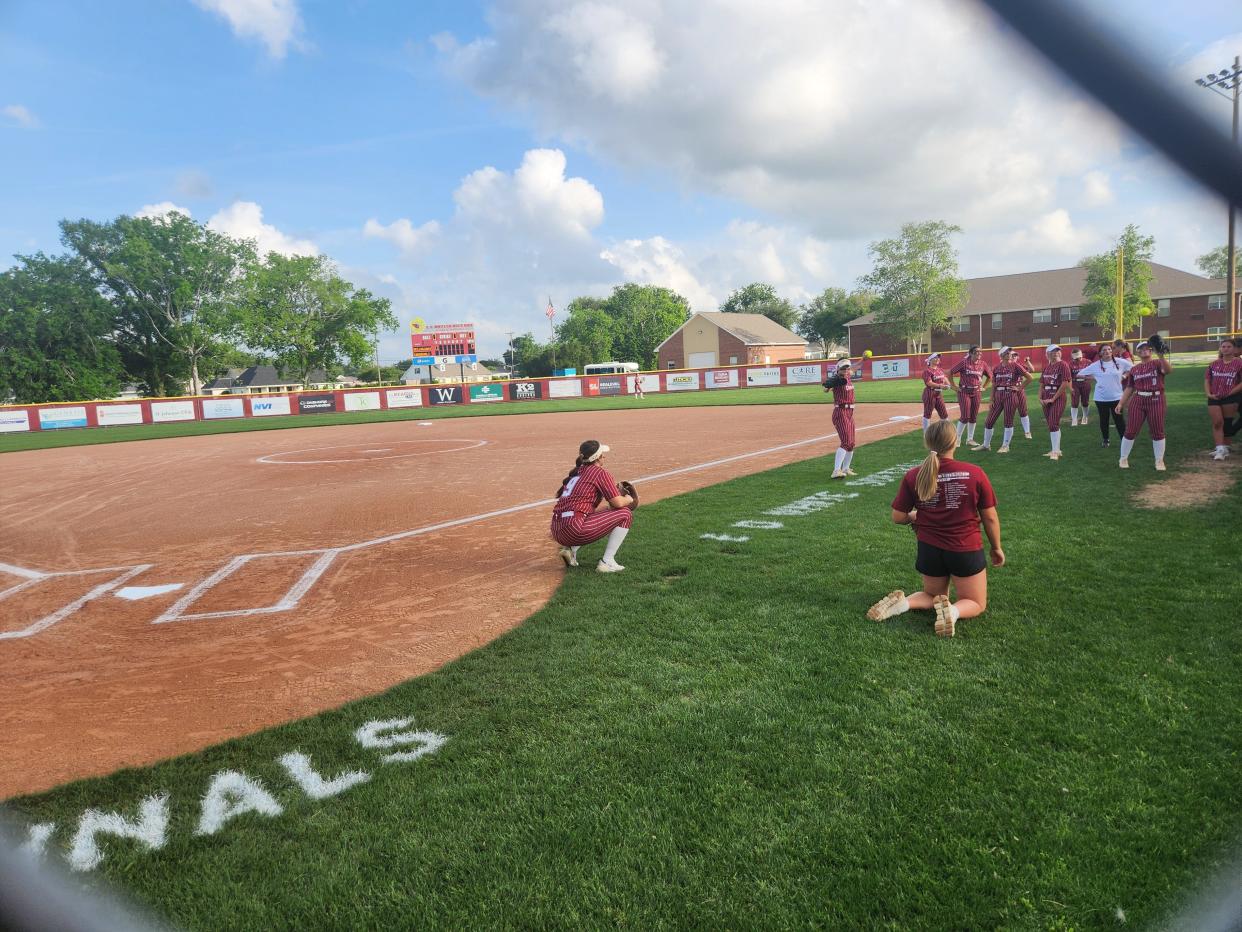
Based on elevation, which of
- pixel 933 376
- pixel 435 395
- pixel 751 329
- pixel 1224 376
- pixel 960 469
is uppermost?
pixel 751 329

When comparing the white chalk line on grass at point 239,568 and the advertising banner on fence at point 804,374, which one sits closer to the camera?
the white chalk line on grass at point 239,568

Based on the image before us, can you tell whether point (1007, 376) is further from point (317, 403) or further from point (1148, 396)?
point (317, 403)

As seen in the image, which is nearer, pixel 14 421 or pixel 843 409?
pixel 843 409

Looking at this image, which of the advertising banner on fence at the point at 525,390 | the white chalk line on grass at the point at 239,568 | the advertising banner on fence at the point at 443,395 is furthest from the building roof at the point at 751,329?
the white chalk line on grass at the point at 239,568

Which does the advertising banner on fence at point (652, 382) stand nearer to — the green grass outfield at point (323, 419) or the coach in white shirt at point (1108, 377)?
the green grass outfield at point (323, 419)

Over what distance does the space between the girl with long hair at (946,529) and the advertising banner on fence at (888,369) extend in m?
41.7

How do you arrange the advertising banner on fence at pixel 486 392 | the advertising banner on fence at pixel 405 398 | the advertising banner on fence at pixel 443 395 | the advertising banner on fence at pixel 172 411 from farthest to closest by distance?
the advertising banner on fence at pixel 486 392 < the advertising banner on fence at pixel 443 395 < the advertising banner on fence at pixel 405 398 < the advertising banner on fence at pixel 172 411

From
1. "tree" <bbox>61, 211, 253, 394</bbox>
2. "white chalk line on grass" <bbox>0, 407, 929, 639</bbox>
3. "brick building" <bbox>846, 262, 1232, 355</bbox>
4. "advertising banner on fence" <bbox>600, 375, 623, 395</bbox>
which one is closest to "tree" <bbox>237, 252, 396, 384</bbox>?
"tree" <bbox>61, 211, 253, 394</bbox>

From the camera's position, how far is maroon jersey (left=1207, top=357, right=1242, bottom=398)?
35.8ft

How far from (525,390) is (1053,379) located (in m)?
37.3

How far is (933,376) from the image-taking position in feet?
47.8

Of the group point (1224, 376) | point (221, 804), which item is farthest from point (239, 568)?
point (1224, 376)

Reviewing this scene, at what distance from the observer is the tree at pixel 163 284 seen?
201 ft

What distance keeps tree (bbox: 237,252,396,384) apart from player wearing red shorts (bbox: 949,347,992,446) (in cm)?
6591
